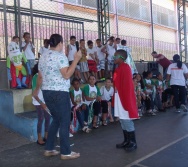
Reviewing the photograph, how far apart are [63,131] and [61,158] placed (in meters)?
0.50

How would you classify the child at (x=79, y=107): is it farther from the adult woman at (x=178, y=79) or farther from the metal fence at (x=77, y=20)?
the adult woman at (x=178, y=79)

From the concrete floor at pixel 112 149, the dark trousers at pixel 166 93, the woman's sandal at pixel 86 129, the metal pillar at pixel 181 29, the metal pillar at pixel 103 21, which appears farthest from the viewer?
the metal pillar at pixel 181 29

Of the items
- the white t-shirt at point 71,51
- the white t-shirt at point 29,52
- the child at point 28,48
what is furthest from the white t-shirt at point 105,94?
the white t-shirt at point 29,52

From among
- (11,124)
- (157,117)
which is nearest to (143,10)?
(157,117)

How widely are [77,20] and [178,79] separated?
13.3 feet

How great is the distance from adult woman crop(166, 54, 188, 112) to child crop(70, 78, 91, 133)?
3.22 meters

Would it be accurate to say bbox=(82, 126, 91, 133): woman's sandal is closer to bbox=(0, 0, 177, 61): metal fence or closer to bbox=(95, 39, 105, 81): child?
bbox=(0, 0, 177, 61): metal fence

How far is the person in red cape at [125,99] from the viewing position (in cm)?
480

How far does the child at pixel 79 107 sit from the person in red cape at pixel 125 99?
1.55 metres

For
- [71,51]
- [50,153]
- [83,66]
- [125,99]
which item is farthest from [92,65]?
[50,153]

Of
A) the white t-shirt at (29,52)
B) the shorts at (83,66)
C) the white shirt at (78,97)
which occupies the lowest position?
the white shirt at (78,97)

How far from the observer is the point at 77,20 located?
10133mm

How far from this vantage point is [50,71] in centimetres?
419

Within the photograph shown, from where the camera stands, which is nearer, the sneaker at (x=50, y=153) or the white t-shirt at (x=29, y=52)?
the sneaker at (x=50, y=153)
